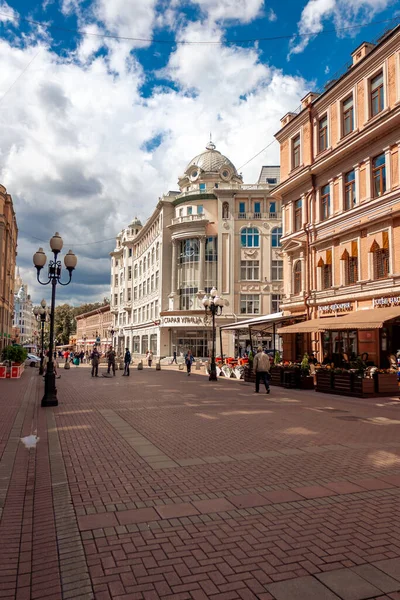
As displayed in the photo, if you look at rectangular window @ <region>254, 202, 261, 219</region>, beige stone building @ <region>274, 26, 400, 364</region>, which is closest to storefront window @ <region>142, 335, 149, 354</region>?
rectangular window @ <region>254, 202, 261, 219</region>

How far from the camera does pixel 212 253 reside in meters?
53.2

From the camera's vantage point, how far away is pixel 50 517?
471 cm

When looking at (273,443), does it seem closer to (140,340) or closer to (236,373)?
(236,373)

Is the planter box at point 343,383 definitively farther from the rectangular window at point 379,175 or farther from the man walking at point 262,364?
the rectangular window at point 379,175

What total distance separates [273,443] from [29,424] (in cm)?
565

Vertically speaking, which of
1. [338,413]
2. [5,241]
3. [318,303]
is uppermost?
[5,241]

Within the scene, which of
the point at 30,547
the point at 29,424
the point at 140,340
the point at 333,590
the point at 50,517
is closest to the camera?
the point at 333,590

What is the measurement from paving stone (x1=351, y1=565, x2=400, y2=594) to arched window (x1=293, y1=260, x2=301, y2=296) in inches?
978

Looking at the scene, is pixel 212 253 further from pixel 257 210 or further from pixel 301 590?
pixel 301 590

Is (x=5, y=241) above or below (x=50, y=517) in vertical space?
above

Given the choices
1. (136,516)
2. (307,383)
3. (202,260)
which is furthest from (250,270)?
(136,516)

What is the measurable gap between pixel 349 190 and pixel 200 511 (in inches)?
858

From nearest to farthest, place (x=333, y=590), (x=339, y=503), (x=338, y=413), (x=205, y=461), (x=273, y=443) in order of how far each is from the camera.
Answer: (x=333, y=590), (x=339, y=503), (x=205, y=461), (x=273, y=443), (x=338, y=413)

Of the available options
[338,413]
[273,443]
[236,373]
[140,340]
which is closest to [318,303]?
[236,373]
